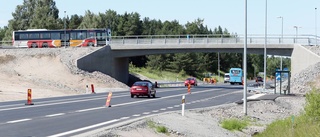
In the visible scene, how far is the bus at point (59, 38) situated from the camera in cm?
8619

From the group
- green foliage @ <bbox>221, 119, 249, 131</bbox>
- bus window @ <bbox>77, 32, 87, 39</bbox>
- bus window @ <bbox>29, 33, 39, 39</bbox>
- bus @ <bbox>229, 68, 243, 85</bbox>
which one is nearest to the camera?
green foliage @ <bbox>221, 119, 249, 131</bbox>

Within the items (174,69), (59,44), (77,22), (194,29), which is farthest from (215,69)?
(59,44)

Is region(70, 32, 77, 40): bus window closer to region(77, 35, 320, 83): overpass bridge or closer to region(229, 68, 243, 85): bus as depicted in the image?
region(77, 35, 320, 83): overpass bridge

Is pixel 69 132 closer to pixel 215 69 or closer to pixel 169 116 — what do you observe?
pixel 169 116

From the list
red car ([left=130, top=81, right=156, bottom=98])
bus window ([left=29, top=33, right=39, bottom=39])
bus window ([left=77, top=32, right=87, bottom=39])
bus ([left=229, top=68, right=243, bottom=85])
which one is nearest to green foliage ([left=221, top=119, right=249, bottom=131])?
red car ([left=130, top=81, right=156, bottom=98])

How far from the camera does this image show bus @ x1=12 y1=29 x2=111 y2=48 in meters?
86.2

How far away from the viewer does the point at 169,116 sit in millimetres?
28062

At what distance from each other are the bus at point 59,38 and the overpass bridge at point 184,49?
4.55m

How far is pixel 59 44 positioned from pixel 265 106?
51517mm

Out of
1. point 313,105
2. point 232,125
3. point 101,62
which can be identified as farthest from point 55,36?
point 313,105

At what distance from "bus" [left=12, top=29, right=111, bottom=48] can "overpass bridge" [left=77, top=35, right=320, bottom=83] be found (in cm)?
455

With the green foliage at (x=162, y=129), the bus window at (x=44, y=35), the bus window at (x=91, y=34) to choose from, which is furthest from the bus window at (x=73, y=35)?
the green foliage at (x=162, y=129)

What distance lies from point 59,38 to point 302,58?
114ft

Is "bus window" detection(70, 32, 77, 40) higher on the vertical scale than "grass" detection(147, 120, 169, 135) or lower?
higher
